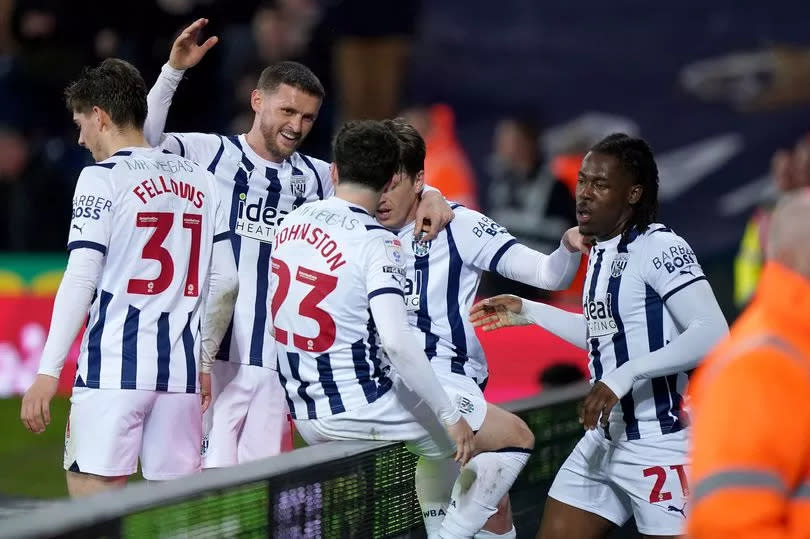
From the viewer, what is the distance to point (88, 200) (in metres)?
3.95

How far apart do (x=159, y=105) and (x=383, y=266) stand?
4.64ft

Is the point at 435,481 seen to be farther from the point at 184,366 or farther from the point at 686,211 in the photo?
the point at 686,211

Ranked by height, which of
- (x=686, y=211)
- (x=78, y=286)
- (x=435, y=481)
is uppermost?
(x=686, y=211)

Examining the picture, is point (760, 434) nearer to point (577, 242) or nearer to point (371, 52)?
point (577, 242)

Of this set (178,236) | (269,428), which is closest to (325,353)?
(178,236)

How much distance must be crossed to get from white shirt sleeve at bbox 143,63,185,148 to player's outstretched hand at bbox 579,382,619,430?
1.91m

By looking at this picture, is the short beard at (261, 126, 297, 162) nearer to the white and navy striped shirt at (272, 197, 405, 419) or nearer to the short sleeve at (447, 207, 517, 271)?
the short sleeve at (447, 207, 517, 271)

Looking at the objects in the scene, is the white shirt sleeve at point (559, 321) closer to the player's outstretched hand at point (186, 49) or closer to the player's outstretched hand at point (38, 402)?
the player's outstretched hand at point (186, 49)

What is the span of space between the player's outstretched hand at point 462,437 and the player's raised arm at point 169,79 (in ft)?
5.63

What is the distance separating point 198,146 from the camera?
4785 mm

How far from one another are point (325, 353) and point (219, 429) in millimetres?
1165

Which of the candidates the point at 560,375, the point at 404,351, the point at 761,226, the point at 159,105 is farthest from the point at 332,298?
the point at 761,226

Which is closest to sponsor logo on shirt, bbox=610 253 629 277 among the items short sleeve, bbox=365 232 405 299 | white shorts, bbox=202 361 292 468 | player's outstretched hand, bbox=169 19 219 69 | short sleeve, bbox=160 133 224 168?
short sleeve, bbox=365 232 405 299

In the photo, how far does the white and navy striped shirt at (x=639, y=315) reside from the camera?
4.00m
